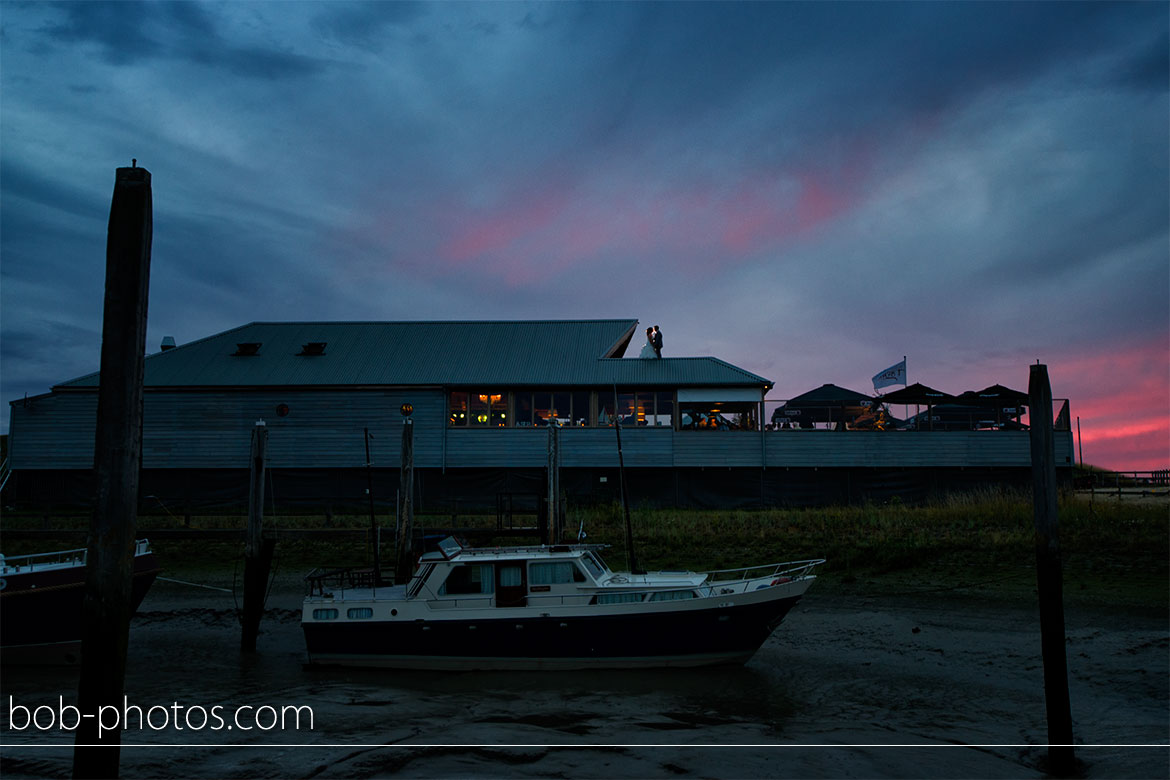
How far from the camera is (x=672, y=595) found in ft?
49.5

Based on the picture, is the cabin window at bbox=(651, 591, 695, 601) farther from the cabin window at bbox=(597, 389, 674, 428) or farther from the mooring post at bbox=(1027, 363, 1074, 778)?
the cabin window at bbox=(597, 389, 674, 428)

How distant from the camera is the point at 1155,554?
21.9 m

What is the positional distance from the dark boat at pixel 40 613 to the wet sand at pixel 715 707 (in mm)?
413

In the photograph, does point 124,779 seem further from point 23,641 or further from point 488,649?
point 23,641

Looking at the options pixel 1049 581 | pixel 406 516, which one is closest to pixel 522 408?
pixel 406 516

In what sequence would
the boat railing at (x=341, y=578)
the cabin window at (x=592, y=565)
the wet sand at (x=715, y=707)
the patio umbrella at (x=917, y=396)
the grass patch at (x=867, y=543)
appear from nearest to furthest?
1. the wet sand at (x=715, y=707)
2. the cabin window at (x=592, y=565)
3. the boat railing at (x=341, y=578)
4. the grass patch at (x=867, y=543)
5. the patio umbrella at (x=917, y=396)

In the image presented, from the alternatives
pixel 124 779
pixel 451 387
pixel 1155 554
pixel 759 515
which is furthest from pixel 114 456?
pixel 451 387

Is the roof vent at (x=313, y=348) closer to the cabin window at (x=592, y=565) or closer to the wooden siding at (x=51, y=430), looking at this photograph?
the wooden siding at (x=51, y=430)

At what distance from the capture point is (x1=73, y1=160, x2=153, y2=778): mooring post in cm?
754

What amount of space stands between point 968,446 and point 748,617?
2862 centimetres

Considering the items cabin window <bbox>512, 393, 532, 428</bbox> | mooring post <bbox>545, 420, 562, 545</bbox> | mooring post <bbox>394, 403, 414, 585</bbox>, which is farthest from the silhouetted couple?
mooring post <bbox>394, 403, 414, 585</bbox>

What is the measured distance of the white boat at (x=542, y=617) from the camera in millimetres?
14922

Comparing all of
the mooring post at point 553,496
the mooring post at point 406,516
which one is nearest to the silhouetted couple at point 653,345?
the mooring post at point 553,496

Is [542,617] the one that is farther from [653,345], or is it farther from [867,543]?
[653,345]
